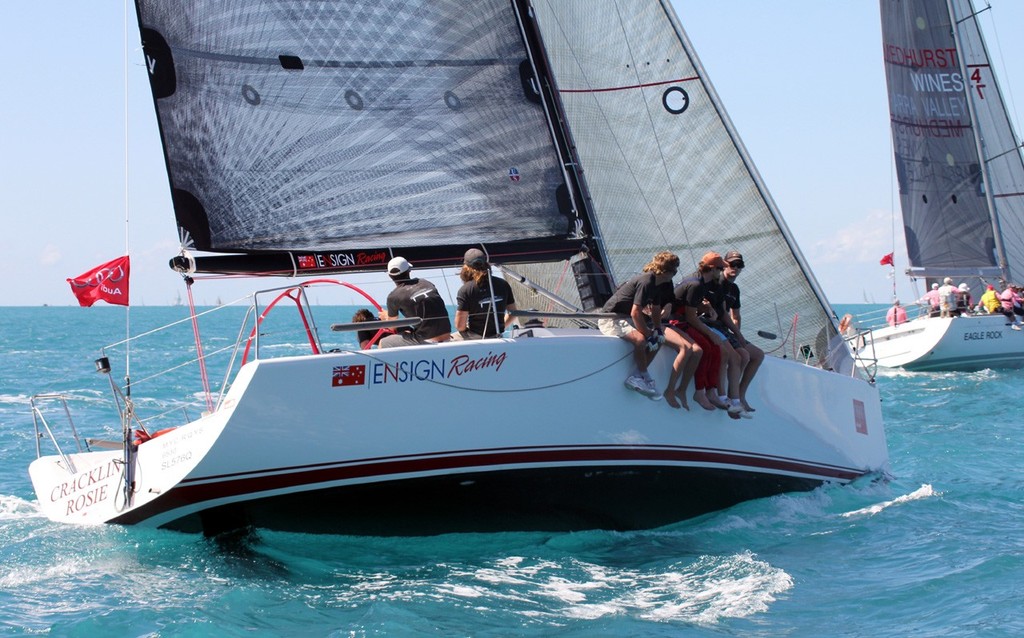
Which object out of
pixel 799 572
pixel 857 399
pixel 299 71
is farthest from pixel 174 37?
pixel 857 399

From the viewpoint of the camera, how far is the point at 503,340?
7203 millimetres

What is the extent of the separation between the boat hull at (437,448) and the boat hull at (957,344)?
17861 millimetres

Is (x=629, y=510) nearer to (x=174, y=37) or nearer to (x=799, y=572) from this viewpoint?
(x=799, y=572)

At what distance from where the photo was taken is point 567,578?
7043 mm

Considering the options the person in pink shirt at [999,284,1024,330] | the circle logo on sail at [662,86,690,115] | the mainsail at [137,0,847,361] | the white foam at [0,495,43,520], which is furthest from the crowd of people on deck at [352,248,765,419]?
the person in pink shirt at [999,284,1024,330]

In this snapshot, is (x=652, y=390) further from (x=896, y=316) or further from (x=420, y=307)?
(x=896, y=316)

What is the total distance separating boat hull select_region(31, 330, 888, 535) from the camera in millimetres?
6766

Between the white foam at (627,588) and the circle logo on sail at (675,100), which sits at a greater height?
the circle logo on sail at (675,100)

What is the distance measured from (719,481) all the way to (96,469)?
429cm

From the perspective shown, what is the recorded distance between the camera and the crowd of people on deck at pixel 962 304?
25.3 metres

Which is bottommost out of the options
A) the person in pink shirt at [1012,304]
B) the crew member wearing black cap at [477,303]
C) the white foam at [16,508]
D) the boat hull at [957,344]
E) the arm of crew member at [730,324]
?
the boat hull at [957,344]

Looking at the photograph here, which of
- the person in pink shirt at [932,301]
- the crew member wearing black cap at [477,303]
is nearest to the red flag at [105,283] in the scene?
the crew member wearing black cap at [477,303]

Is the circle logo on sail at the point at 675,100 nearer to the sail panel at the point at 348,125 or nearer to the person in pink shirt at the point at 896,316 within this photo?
the sail panel at the point at 348,125

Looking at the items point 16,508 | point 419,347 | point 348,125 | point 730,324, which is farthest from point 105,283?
point 730,324
